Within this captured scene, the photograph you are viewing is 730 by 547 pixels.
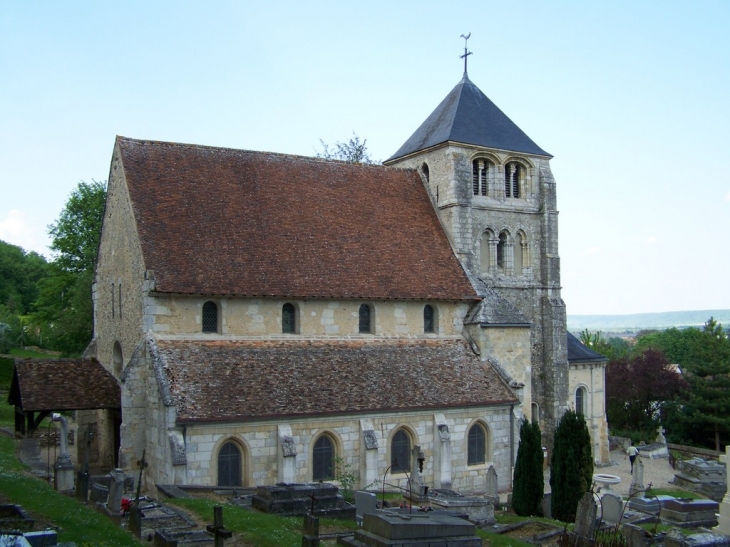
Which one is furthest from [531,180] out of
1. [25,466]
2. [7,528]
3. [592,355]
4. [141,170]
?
[7,528]

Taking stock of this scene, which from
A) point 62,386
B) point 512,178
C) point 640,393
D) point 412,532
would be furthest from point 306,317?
point 640,393

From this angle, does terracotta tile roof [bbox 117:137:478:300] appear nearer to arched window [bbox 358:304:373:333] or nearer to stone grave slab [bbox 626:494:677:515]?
arched window [bbox 358:304:373:333]

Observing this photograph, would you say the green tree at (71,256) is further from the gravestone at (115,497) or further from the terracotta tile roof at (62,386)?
the gravestone at (115,497)

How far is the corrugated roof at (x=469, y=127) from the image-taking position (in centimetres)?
3206

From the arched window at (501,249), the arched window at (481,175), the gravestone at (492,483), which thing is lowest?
the gravestone at (492,483)

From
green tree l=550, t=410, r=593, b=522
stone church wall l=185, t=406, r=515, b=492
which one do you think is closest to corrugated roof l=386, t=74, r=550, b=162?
stone church wall l=185, t=406, r=515, b=492

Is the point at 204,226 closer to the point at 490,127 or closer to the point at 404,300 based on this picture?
the point at 404,300

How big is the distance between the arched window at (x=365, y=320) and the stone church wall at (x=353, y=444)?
3.87 metres

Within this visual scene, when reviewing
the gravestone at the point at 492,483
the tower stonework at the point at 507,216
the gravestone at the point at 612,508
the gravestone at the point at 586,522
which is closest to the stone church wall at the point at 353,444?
the gravestone at the point at 492,483

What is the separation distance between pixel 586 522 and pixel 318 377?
10.2m

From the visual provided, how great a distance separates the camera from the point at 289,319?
26.6 metres

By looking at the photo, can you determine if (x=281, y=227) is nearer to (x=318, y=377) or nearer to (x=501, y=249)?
(x=318, y=377)

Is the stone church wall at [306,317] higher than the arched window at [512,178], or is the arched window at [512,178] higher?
the arched window at [512,178]

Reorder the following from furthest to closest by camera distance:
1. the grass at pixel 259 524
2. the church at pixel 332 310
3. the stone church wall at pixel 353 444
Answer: the church at pixel 332 310 < the stone church wall at pixel 353 444 < the grass at pixel 259 524
